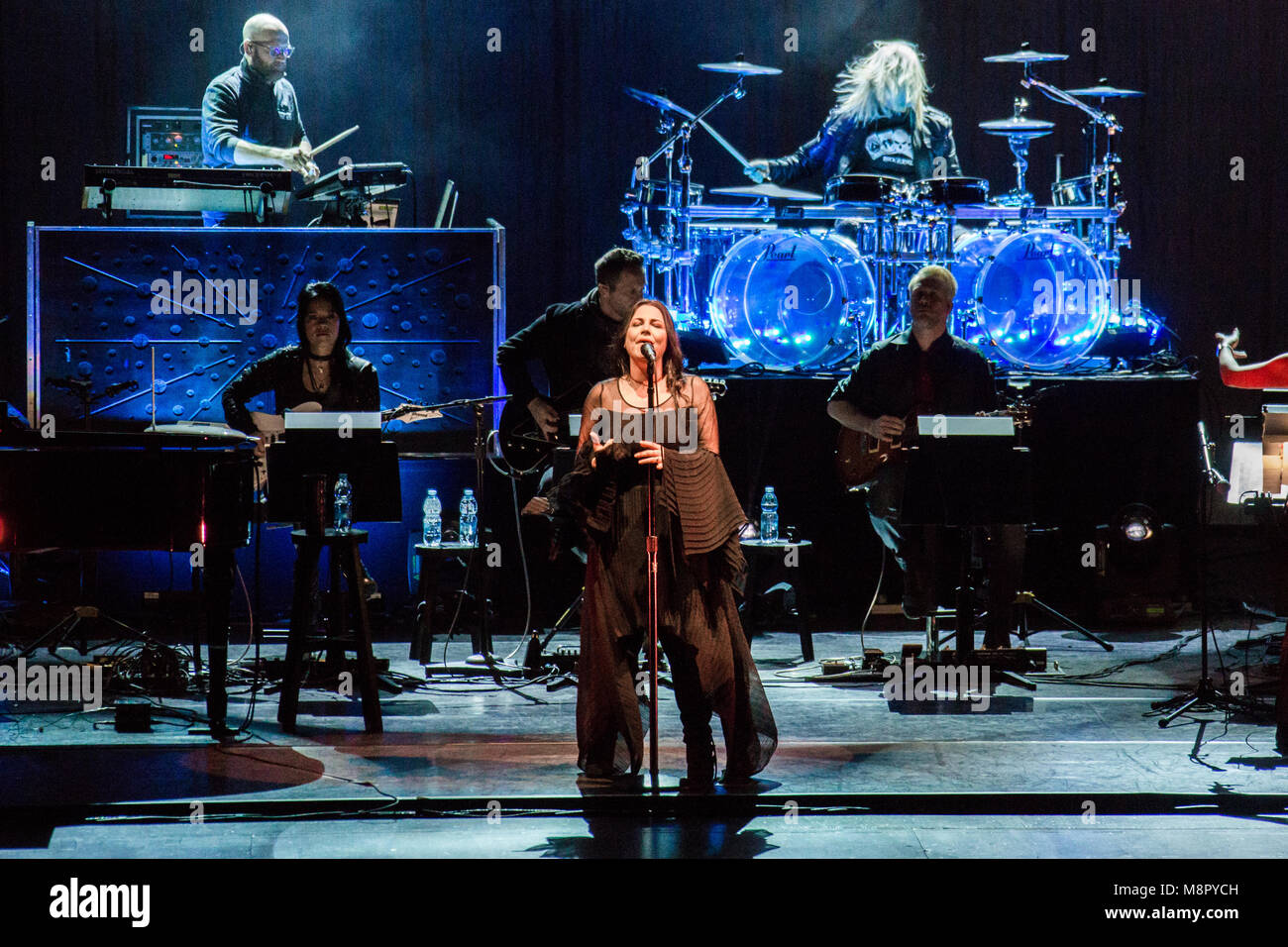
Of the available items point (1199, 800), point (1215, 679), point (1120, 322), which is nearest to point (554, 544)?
point (1199, 800)

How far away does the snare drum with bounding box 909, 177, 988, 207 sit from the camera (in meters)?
8.68

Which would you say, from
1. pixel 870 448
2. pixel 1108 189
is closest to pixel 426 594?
pixel 870 448

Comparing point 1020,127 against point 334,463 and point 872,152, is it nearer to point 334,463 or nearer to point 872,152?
point 872,152

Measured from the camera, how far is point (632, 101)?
10.9m

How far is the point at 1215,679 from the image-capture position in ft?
23.0

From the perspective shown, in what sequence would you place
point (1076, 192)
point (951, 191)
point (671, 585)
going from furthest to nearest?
point (1076, 192)
point (951, 191)
point (671, 585)

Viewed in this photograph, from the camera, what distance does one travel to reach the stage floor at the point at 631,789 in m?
4.54

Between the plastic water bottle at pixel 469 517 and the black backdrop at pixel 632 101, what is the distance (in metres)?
2.74

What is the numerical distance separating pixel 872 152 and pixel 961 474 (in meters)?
4.18

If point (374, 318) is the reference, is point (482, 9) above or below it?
above
